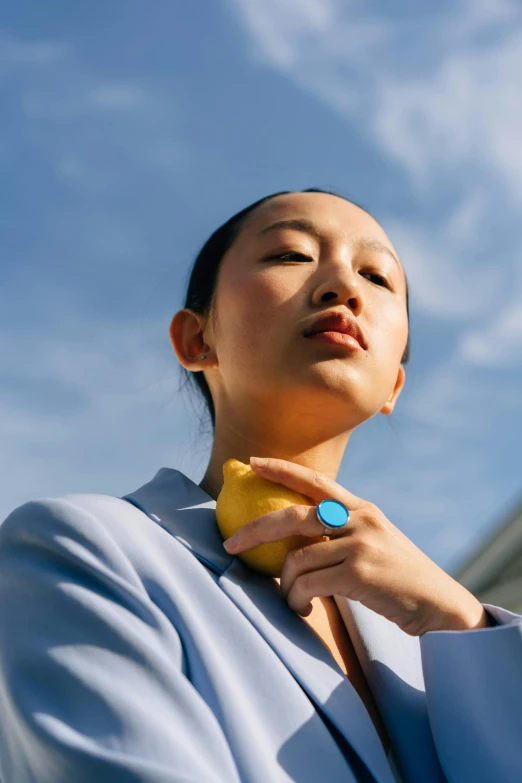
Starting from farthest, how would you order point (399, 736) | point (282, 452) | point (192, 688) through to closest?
point (282, 452)
point (399, 736)
point (192, 688)

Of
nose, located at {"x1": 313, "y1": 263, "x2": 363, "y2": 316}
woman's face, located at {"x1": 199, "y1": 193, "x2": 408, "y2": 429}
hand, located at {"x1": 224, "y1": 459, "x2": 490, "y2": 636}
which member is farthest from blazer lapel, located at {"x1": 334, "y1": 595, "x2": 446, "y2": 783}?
nose, located at {"x1": 313, "y1": 263, "x2": 363, "y2": 316}

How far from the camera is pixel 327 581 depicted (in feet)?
5.65

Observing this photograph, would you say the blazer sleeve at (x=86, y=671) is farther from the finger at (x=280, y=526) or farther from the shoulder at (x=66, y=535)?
the finger at (x=280, y=526)

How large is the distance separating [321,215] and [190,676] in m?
1.41

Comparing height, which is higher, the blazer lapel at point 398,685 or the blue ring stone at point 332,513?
the blue ring stone at point 332,513

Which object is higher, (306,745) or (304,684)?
(304,684)

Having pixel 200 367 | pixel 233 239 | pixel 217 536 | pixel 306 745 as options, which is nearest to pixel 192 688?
pixel 306 745

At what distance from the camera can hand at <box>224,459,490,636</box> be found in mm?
1729

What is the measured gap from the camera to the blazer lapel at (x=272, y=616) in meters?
1.60

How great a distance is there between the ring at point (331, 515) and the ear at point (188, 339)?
859 millimetres

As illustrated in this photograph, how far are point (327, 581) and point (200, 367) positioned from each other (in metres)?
0.99

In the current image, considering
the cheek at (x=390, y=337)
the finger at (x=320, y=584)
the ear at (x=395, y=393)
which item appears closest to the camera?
the finger at (x=320, y=584)

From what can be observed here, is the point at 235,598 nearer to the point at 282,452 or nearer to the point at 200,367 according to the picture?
the point at 282,452

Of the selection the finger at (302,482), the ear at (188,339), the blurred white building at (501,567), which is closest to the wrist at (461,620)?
the finger at (302,482)
